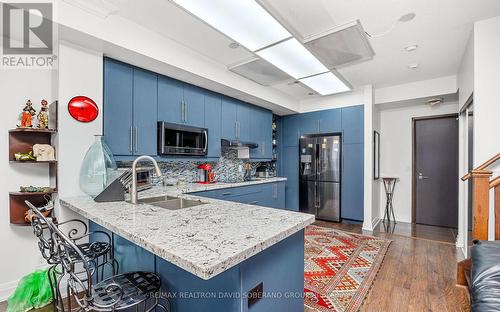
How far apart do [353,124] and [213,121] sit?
8.69 feet

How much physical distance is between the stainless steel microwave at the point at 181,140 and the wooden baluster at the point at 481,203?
9.92 feet

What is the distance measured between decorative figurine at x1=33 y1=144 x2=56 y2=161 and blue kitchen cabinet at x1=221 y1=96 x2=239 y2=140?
221cm

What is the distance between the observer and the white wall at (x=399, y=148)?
4.69 metres

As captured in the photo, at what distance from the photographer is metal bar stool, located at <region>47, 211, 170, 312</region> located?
3.42 feet

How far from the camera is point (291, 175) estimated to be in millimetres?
5312

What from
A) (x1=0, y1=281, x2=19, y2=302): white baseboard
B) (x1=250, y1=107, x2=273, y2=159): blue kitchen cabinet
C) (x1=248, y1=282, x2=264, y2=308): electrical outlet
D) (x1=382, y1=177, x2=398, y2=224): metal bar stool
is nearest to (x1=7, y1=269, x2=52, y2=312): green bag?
(x1=0, y1=281, x2=19, y2=302): white baseboard

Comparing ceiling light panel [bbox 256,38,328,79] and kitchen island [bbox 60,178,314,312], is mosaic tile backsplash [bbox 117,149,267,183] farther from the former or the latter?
ceiling light panel [bbox 256,38,328,79]

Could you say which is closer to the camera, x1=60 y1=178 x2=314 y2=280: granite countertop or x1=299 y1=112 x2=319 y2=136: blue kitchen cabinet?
x1=60 y1=178 x2=314 y2=280: granite countertop

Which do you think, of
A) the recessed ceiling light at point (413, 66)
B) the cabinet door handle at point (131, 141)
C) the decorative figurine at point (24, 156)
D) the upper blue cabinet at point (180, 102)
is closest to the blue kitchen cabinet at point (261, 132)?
the upper blue cabinet at point (180, 102)

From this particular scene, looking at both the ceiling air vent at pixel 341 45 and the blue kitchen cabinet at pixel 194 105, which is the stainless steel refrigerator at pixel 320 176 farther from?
the blue kitchen cabinet at pixel 194 105

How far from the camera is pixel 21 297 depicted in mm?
1918

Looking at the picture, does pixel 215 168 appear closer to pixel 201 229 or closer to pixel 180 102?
pixel 180 102

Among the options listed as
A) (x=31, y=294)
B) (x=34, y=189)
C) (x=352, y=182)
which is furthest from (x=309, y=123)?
(x=31, y=294)

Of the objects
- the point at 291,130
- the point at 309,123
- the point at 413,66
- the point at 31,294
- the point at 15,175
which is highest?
the point at 413,66
